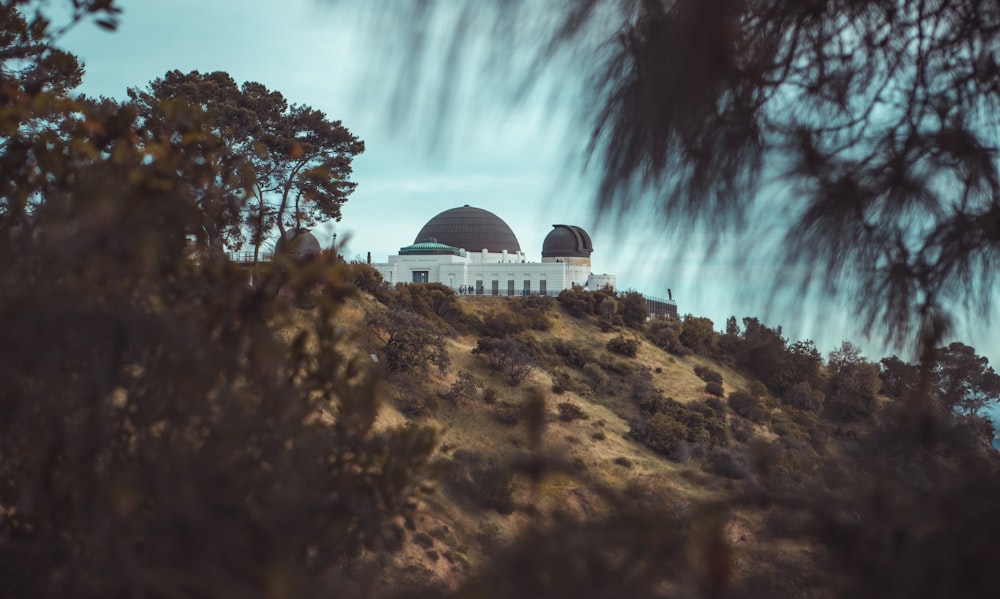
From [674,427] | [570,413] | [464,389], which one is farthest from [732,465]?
[464,389]

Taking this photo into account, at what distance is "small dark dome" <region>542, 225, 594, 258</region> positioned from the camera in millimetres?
46500

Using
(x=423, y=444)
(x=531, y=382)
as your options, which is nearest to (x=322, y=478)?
(x=423, y=444)

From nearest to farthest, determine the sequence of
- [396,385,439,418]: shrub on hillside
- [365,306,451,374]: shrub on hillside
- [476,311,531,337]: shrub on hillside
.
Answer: [396,385,439,418]: shrub on hillside < [365,306,451,374]: shrub on hillside < [476,311,531,337]: shrub on hillside

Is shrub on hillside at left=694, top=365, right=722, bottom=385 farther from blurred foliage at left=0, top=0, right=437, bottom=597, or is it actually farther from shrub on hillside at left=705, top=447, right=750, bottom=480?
blurred foliage at left=0, top=0, right=437, bottom=597

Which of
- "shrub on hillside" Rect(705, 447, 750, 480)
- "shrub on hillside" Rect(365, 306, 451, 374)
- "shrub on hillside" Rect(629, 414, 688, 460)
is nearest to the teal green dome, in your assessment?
"shrub on hillside" Rect(365, 306, 451, 374)

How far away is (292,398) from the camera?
1.90 meters

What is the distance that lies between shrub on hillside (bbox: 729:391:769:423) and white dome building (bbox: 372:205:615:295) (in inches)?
620

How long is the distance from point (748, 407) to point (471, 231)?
26044 mm

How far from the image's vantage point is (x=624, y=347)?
101 ft

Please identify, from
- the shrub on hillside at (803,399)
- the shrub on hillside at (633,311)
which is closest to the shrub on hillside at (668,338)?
the shrub on hillside at (633,311)

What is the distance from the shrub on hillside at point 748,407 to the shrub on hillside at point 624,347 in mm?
4340

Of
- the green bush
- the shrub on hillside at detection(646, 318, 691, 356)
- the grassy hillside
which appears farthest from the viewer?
the shrub on hillside at detection(646, 318, 691, 356)

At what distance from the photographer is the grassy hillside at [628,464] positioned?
1.43m

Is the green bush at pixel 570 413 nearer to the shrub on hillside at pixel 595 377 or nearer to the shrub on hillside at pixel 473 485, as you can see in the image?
the shrub on hillside at pixel 595 377
